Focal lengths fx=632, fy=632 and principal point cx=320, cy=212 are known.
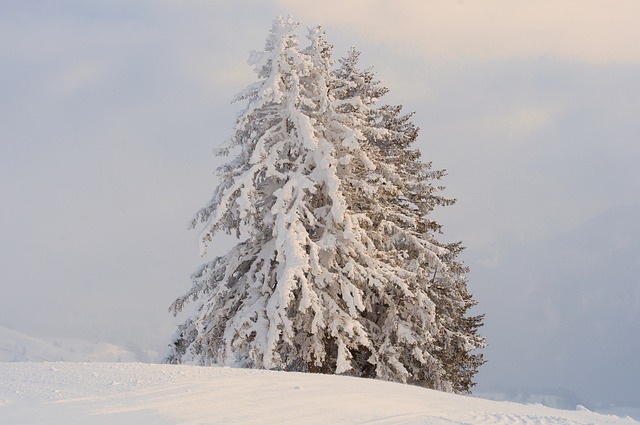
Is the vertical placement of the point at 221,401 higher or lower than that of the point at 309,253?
lower

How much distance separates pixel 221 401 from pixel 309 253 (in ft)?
33.2

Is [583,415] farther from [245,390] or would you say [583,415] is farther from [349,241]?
[349,241]

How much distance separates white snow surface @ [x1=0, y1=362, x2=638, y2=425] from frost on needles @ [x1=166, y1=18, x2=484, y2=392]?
6.71 metres

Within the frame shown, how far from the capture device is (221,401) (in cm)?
744

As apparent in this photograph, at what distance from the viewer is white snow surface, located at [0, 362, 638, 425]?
6773 mm

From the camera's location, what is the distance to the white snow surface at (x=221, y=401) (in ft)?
22.2

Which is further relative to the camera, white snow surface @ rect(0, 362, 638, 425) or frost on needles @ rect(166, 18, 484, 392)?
frost on needles @ rect(166, 18, 484, 392)

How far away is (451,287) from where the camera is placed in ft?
69.9

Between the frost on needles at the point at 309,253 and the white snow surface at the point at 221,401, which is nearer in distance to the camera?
the white snow surface at the point at 221,401

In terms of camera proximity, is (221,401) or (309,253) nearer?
(221,401)

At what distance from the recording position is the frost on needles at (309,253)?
16703mm

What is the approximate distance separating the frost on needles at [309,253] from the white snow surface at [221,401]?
22.0ft

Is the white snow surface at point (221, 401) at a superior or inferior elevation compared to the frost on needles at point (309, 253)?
inferior

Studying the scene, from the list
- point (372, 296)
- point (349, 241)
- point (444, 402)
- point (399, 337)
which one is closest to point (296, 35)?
point (349, 241)
